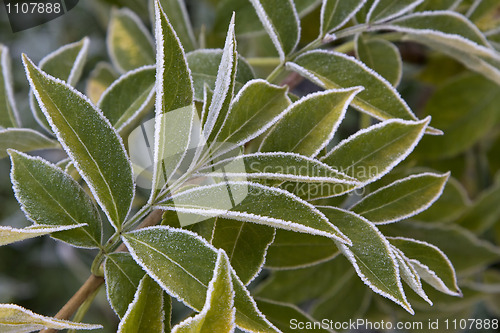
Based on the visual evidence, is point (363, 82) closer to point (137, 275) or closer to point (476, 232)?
point (137, 275)

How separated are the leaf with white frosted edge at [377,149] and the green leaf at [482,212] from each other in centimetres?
44

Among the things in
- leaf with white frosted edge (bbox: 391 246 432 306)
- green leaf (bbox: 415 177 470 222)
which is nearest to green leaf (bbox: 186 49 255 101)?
leaf with white frosted edge (bbox: 391 246 432 306)

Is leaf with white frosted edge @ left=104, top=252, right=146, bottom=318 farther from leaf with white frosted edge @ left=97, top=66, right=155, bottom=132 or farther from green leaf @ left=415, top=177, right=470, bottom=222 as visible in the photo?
green leaf @ left=415, top=177, right=470, bottom=222

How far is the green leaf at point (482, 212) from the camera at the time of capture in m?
0.84

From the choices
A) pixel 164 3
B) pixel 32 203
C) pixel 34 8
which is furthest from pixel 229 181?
pixel 34 8

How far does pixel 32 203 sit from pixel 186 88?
0.54ft

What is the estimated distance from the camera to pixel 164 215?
0.46 metres

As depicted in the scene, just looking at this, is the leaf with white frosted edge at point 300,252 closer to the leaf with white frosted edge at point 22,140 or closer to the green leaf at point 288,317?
the green leaf at point 288,317

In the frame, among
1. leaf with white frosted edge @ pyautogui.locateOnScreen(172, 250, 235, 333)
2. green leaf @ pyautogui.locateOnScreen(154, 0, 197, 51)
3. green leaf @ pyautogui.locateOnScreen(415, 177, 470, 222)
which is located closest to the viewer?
leaf with white frosted edge @ pyautogui.locateOnScreen(172, 250, 235, 333)

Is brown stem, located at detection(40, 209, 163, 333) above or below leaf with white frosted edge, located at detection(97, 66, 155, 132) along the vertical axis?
below

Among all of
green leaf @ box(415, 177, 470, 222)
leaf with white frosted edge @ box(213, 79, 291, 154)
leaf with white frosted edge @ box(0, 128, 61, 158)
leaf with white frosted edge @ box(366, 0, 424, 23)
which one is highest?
leaf with white frosted edge @ box(366, 0, 424, 23)

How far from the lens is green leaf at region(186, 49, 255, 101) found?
0.56 m

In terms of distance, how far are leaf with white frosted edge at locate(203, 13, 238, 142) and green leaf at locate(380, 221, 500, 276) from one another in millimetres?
395

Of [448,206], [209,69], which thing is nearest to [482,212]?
[448,206]
